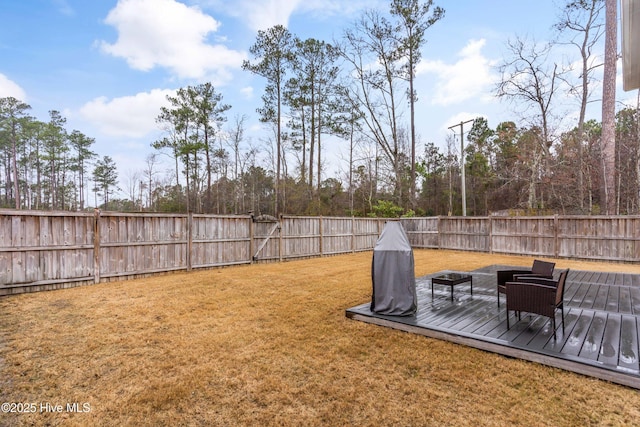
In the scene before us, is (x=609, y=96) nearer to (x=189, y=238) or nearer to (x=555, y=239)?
(x=555, y=239)

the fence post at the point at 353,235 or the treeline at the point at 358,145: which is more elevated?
the treeline at the point at 358,145

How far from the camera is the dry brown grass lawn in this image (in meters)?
2.22

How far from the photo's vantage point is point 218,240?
9.43 meters

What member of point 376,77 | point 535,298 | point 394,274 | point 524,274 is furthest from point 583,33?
point 394,274

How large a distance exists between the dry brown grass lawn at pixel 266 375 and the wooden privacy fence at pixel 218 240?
1627mm

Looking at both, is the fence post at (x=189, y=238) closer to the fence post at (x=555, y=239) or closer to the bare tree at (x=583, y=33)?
the fence post at (x=555, y=239)

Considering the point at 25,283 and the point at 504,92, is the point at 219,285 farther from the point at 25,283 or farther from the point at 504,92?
the point at 504,92

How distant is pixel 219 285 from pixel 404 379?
207 inches

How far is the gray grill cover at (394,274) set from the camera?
4195 mm

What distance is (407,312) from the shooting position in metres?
4.25

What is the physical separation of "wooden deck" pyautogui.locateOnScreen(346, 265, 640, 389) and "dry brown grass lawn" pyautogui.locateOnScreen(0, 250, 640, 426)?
0.48 feet

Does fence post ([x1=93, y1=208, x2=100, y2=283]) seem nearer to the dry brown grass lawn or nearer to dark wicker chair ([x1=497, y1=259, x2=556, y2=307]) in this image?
the dry brown grass lawn

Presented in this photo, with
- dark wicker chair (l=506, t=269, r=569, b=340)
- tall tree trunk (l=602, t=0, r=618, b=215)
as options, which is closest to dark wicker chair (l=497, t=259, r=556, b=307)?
dark wicker chair (l=506, t=269, r=569, b=340)

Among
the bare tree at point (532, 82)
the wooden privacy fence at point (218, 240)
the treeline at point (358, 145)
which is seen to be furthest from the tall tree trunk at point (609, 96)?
the bare tree at point (532, 82)
